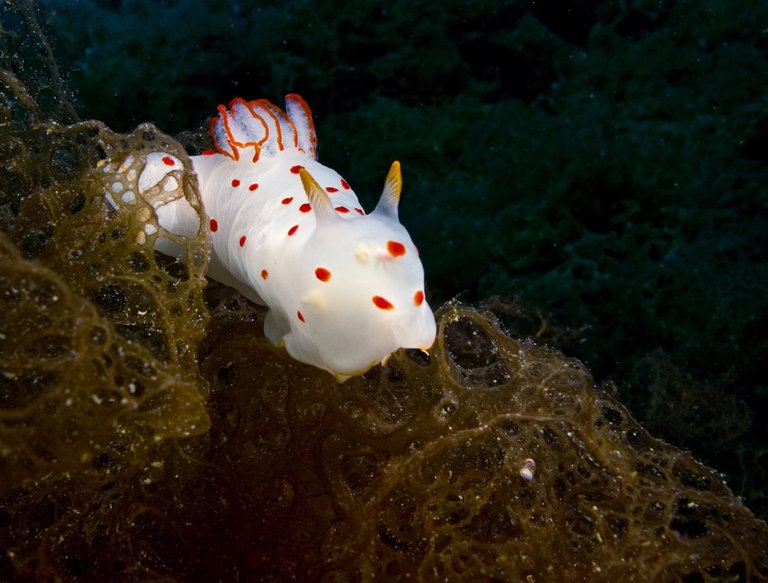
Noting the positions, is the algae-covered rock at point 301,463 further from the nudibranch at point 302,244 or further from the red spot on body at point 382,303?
the red spot on body at point 382,303

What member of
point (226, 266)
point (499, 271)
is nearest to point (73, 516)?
point (226, 266)

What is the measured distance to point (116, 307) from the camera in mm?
1954

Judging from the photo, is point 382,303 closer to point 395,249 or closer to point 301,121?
point 395,249

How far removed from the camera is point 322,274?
1.98m

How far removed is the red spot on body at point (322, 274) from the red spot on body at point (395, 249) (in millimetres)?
229

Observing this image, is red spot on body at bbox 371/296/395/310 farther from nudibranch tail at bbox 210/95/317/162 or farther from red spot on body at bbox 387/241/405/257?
nudibranch tail at bbox 210/95/317/162

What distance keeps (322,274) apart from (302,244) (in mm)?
256

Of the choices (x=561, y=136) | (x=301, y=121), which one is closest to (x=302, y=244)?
(x=301, y=121)

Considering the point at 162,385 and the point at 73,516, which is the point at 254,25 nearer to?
the point at 162,385

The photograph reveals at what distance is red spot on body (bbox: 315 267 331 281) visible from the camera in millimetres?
1972

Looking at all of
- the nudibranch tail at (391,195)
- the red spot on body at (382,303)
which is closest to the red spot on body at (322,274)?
the red spot on body at (382,303)

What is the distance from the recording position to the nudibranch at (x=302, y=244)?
6.33 feet

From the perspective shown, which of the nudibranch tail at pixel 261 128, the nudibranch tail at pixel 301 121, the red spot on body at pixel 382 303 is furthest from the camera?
the nudibranch tail at pixel 301 121

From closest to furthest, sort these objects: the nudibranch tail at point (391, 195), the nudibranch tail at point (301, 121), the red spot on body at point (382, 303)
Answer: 1. the red spot on body at point (382, 303)
2. the nudibranch tail at point (391, 195)
3. the nudibranch tail at point (301, 121)
